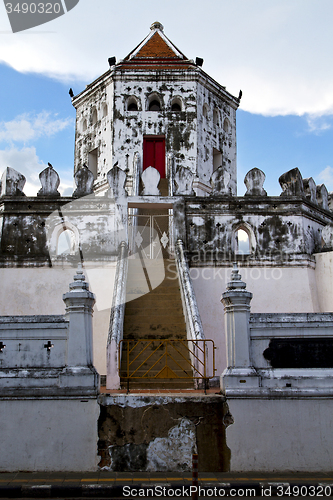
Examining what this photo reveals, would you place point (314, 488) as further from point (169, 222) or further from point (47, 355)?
point (169, 222)

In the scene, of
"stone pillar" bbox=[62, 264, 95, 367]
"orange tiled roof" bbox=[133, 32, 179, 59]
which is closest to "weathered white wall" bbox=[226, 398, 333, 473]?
"stone pillar" bbox=[62, 264, 95, 367]

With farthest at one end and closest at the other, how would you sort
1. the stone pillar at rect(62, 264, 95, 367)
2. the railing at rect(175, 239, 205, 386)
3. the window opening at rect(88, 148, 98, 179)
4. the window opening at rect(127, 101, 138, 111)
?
the window opening at rect(88, 148, 98, 179), the window opening at rect(127, 101, 138, 111), the railing at rect(175, 239, 205, 386), the stone pillar at rect(62, 264, 95, 367)

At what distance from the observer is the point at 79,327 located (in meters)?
8.36

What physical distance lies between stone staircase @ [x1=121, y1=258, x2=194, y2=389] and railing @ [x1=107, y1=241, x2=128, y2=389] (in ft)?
0.79

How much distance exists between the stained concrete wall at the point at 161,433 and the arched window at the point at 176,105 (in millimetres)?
15728

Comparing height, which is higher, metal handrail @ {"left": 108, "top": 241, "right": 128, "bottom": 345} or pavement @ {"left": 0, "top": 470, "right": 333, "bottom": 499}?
metal handrail @ {"left": 108, "top": 241, "right": 128, "bottom": 345}

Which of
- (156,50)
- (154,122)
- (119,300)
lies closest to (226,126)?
(154,122)

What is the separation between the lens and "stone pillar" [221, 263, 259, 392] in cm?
813

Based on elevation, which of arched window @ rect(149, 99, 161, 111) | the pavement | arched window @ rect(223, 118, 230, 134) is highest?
arched window @ rect(149, 99, 161, 111)

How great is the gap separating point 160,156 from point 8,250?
851 centimetres

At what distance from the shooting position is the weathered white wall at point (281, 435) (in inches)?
306

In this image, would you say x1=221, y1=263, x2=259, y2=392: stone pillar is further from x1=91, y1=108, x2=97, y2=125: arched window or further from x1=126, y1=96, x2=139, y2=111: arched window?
x1=91, y1=108, x2=97, y2=125: arched window

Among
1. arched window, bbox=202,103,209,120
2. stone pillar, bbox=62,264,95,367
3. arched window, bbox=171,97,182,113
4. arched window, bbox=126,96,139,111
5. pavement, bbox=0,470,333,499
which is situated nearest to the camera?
pavement, bbox=0,470,333,499

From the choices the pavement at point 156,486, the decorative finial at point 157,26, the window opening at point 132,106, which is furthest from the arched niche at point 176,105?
the pavement at point 156,486
